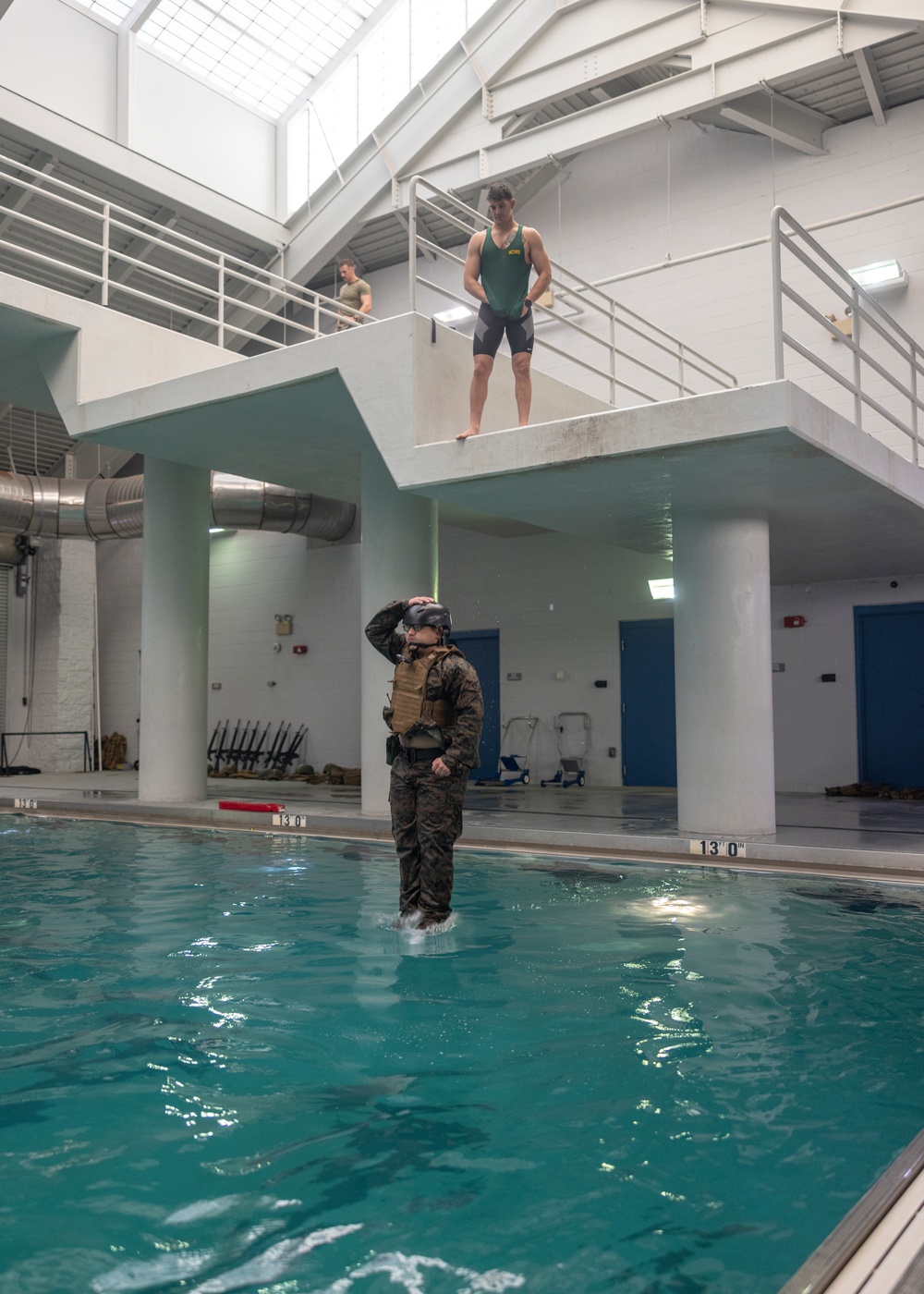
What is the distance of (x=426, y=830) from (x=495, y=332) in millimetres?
4100

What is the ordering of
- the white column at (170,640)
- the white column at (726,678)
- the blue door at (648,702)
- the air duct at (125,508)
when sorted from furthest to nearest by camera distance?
the air duct at (125,508) → the blue door at (648,702) → the white column at (170,640) → the white column at (726,678)

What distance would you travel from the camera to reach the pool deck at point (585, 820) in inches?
310

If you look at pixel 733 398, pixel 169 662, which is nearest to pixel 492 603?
pixel 169 662

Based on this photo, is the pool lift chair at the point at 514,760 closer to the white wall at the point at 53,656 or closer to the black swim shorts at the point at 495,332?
the black swim shorts at the point at 495,332

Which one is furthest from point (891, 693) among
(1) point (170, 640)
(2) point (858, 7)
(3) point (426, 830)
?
(3) point (426, 830)

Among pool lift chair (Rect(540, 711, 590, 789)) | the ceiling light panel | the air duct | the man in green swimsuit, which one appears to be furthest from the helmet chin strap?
the ceiling light panel

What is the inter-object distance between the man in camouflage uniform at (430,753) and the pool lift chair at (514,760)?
883cm

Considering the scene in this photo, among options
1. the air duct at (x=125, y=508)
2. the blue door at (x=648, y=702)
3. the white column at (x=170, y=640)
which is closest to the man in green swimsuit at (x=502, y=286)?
the white column at (x=170, y=640)

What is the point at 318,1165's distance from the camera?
288 cm

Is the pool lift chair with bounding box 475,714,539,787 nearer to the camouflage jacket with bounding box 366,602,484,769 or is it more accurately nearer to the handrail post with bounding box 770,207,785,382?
the handrail post with bounding box 770,207,785,382

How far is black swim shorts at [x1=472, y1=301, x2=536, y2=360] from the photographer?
7906mm

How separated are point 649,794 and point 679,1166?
10.6 metres

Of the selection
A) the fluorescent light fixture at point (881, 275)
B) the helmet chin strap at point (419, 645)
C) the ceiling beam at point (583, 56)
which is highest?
the ceiling beam at point (583, 56)

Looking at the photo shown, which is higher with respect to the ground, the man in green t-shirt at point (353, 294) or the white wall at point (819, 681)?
the man in green t-shirt at point (353, 294)
